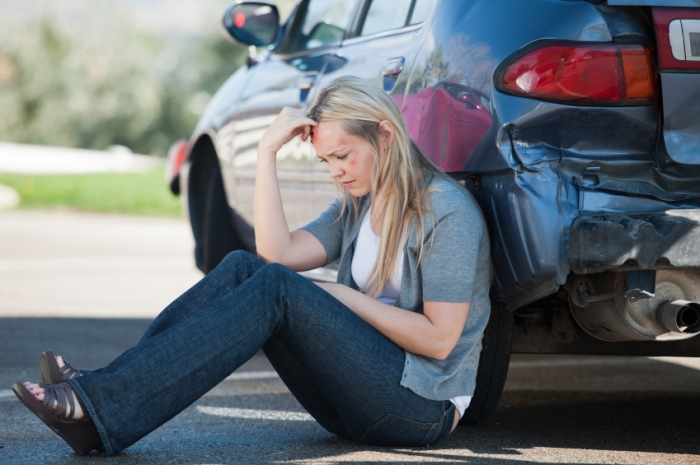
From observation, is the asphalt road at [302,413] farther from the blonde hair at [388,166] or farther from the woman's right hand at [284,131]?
the woman's right hand at [284,131]

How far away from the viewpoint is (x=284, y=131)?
120 inches

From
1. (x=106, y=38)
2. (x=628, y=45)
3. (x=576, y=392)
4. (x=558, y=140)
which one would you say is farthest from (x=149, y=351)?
(x=106, y=38)

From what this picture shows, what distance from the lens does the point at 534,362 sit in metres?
4.78

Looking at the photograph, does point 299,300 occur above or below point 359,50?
below

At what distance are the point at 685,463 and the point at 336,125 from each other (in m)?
1.43

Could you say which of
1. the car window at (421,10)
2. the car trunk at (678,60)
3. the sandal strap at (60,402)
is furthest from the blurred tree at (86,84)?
the car trunk at (678,60)

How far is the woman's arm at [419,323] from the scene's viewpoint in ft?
8.73

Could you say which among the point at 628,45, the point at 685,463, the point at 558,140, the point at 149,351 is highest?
the point at 628,45

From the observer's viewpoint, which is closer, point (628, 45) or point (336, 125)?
point (628, 45)

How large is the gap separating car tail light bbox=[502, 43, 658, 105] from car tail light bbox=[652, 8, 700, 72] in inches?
1.9

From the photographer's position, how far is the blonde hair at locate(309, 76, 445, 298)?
278 cm

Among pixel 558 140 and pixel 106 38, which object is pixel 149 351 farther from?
pixel 106 38

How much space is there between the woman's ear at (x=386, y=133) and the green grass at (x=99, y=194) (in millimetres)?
13459

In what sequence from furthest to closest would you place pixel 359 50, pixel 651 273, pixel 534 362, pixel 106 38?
pixel 106 38, pixel 534 362, pixel 359 50, pixel 651 273
